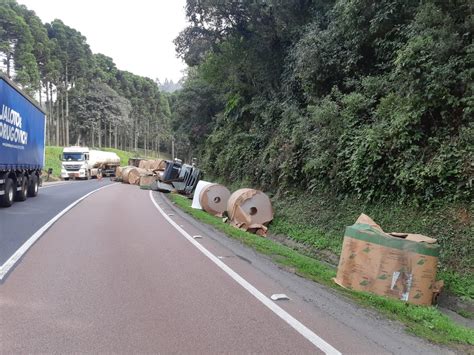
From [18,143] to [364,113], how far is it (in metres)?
11.8

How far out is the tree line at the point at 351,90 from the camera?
914 cm

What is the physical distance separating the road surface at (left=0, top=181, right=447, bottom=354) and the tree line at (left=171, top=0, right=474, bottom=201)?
4204mm

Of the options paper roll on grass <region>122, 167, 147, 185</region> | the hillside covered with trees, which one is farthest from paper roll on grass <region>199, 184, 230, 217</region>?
paper roll on grass <region>122, 167, 147, 185</region>

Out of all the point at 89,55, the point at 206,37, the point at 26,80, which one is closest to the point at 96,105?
the point at 89,55

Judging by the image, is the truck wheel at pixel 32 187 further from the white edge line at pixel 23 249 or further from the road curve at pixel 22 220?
the white edge line at pixel 23 249

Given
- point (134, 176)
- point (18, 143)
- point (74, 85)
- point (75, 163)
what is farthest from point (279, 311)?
point (74, 85)

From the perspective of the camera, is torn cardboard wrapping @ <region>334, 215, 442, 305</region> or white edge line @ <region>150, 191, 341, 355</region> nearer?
white edge line @ <region>150, 191, 341, 355</region>

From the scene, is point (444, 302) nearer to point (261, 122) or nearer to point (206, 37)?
point (261, 122)

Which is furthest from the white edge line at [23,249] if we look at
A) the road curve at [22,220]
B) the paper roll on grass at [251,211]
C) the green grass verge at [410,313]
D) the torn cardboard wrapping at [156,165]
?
the torn cardboard wrapping at [156,165]

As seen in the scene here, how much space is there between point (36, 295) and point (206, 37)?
794 inches

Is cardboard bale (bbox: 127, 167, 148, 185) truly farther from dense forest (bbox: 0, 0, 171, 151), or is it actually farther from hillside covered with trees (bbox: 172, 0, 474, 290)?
hillside covered with trees (bbox: 172, 0, 474, 290)

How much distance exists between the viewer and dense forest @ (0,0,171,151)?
47906 mm

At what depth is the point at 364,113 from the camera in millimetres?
12312

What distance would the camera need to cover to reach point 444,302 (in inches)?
292
